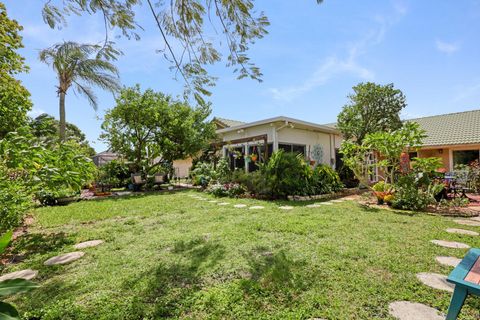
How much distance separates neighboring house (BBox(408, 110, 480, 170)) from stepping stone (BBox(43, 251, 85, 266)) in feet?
45.0

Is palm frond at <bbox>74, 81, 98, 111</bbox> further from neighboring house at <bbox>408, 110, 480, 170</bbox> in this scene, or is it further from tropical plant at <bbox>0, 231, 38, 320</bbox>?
neighboring house at <bbox>408, 110, 480, 170</bbox>

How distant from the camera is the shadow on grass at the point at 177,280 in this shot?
2.07 metres

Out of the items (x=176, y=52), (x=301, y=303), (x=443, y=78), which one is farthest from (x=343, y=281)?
(x=443, y=78)

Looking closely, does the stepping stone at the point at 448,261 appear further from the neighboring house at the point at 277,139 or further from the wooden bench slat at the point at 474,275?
the neighboring house at the point at 277,139

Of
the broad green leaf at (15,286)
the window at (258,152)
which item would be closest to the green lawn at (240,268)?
the broad green leaf at (15,286)

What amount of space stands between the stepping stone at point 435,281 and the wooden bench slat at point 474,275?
0.78 metres

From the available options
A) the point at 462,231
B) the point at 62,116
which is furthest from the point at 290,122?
the point at 62,116

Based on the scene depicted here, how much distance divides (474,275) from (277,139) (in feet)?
30.2

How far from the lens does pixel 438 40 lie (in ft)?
23.6

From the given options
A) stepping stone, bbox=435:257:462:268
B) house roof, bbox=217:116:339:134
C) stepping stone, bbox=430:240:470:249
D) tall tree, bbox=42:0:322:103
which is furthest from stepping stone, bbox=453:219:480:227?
house roof, bbox=217:116:339:134

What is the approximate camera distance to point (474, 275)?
1.58 metres

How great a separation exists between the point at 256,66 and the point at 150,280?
3.07 m

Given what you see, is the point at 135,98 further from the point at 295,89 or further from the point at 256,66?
the point at 256,66

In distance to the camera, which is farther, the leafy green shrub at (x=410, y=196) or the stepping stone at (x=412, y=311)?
the leafy green shrub at (x=410, y=196)
